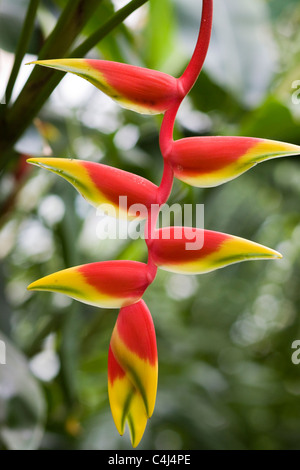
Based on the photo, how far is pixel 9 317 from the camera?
555 mm

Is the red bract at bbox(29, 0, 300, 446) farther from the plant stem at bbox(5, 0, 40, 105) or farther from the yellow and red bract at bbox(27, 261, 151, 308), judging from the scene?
the plant stem at bbox(5, 0, 40, 105)

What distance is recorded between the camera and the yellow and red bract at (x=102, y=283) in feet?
0.59

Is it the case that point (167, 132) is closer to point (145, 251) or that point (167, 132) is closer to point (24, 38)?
point (24, 38)

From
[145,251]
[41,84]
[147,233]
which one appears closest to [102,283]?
[147,233]

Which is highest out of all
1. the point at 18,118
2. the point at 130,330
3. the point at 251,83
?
the point at 251,83

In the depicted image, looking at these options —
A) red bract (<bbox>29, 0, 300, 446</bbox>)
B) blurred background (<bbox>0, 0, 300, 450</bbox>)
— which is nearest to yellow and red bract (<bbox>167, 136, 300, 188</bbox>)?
red bract (<bbox>29, 0, 300, 446</bbox>)

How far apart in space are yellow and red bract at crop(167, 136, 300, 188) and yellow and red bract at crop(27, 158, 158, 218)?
1 cm

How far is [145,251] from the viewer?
66 cm

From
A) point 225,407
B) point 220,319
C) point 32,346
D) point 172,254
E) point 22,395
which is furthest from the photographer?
point 220,319

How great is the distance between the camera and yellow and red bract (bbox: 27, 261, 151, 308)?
0.18m

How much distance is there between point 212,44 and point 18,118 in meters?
0.35

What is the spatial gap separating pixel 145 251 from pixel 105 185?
1.56 feet

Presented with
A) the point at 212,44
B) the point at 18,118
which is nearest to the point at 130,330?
the point at 18,118

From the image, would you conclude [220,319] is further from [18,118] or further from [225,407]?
[18,118]
